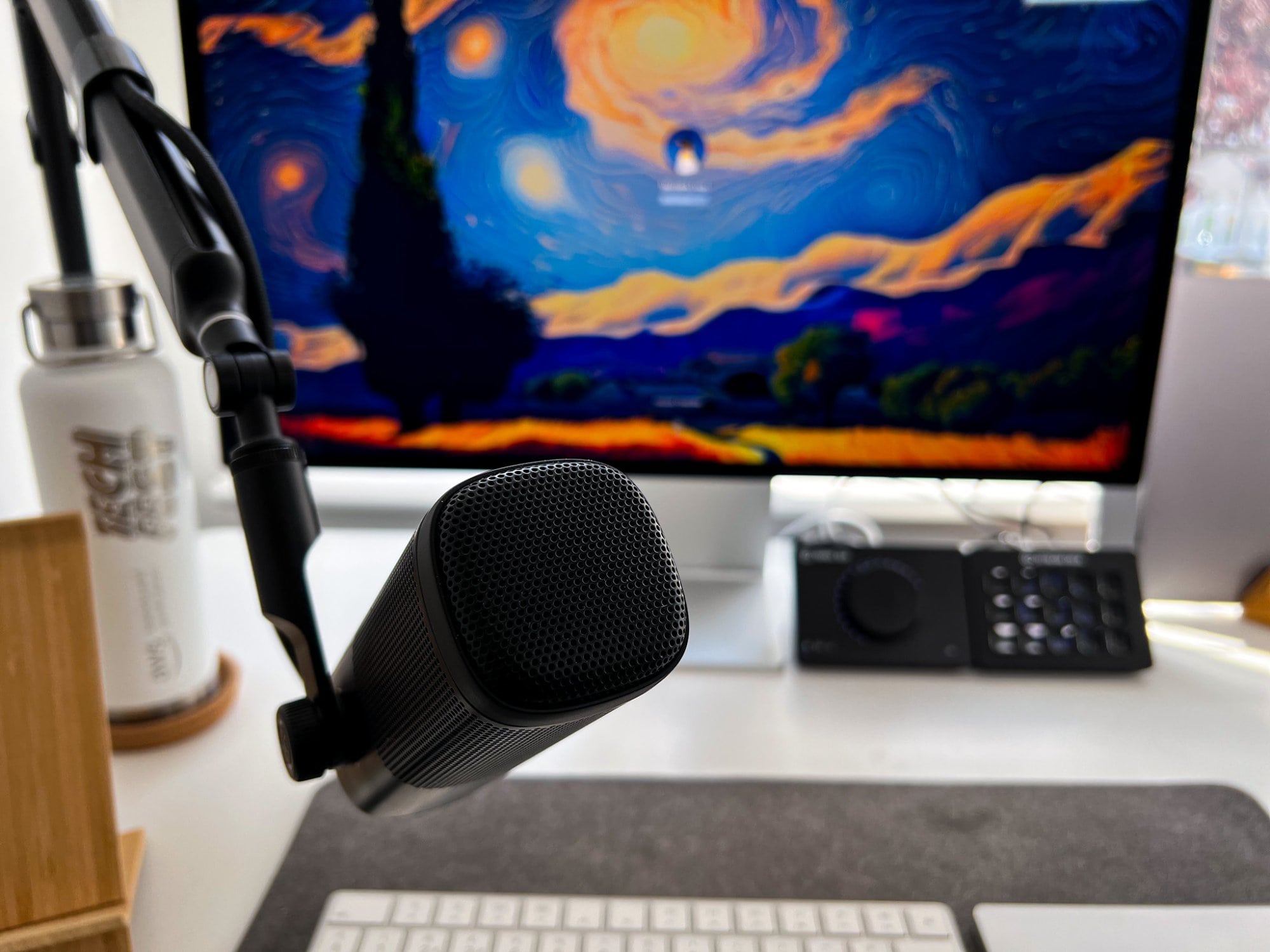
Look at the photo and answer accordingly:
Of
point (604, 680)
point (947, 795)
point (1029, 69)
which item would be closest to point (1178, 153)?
point (1029, 69)

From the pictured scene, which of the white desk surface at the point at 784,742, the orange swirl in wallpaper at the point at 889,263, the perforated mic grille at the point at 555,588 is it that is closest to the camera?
the perforated mic grille at the point at 555,588

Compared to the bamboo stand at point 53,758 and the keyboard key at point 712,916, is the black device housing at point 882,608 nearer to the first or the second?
the keyboard key at point 712,916

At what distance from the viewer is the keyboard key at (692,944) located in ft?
1.40

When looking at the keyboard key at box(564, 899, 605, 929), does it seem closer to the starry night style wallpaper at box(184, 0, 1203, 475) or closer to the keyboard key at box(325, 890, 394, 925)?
the keyboard key at box(325, 890, 394, 925)

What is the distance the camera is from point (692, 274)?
25.2 inches

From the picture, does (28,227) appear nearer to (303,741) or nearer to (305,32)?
(305,32)

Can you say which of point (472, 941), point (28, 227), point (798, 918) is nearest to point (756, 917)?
point (798, 918)

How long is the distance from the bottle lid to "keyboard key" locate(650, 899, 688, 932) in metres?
0.40

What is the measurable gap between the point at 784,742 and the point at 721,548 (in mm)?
202

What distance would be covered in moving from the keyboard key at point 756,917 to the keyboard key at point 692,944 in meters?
0.02

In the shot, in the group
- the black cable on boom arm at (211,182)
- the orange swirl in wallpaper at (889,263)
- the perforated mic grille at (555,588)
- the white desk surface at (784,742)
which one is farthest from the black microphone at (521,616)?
the orange swirl in wallpaper at (889,263)

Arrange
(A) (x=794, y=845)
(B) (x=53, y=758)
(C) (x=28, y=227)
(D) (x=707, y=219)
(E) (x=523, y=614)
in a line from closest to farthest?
(E) (x=523, y=614) < (B) (x=53, y=758) < (A) (x=794, y=845) < (D) (x=707, y=219) < (C) (x=28, y=227)

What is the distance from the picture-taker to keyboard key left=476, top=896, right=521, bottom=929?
0.44 metres

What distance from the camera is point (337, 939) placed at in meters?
0.43
